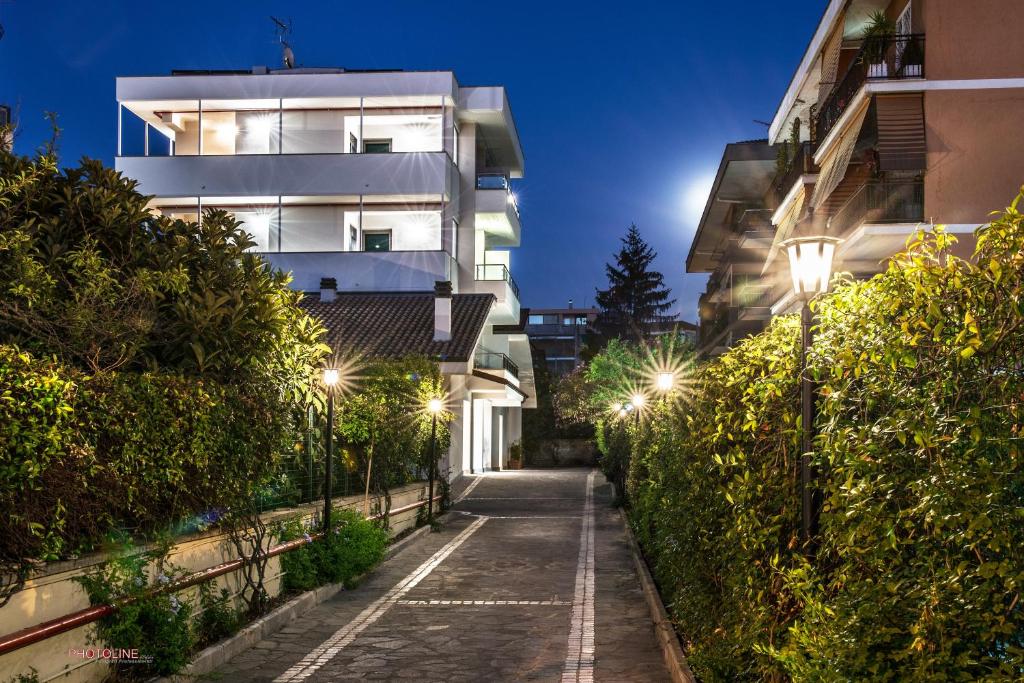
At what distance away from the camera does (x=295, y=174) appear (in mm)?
38469

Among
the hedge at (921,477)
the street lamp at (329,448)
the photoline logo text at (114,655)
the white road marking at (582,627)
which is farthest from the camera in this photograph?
the street lamp at (329,448)

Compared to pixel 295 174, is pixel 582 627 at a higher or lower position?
lower

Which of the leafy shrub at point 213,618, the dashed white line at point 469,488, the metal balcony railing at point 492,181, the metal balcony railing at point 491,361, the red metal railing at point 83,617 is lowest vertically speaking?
the dashed white line at point 469,488

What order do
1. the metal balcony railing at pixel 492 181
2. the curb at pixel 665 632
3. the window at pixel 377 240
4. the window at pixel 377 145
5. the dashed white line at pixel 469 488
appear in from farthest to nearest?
1. the metal balcony railing at pixel 492 181
2. the window at pixel 377 145
3. the window at pixel 377 240
4. the dashed white line at pixel 469 488
5. the curb at pixel 665 632

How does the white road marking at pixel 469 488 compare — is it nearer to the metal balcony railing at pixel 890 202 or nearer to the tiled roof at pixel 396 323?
the tiled roof at pixel 396 323

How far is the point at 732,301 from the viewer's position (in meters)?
41.5

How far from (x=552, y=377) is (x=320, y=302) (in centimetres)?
3014

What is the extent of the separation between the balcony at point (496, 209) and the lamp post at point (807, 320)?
3488 centimetres

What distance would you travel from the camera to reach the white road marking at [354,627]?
931cm

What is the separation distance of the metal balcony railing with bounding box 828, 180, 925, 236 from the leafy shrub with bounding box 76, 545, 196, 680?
62.8 ft

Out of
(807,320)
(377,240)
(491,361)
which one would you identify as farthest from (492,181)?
(807,320)

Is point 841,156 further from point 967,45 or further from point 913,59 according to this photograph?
point 967,45

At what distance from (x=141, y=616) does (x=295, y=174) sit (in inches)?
1246

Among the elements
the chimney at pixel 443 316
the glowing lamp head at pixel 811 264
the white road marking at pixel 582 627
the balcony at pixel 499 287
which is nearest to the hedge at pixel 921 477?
the glowing lamp head at pixel 811 264
